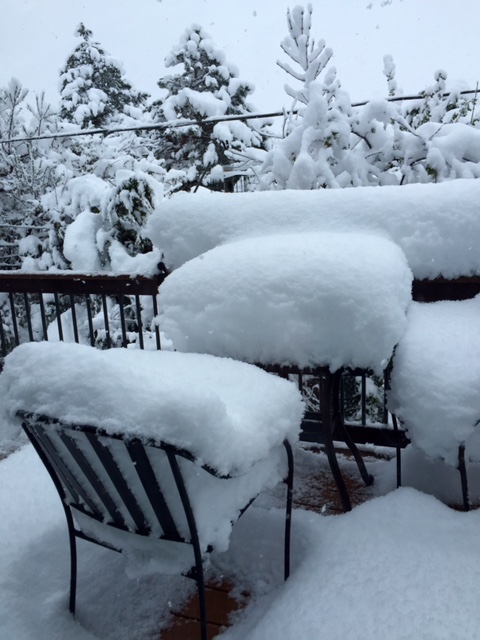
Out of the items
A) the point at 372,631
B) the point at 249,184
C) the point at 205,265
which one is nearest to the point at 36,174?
the point at 249,184

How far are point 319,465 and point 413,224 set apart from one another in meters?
1.28

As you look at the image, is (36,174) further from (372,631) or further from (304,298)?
(372,631)

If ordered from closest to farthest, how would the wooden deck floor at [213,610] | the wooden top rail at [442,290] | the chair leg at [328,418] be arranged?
the wooden deck floor at [213,610]
the chair leg at [328,418]
the wooden top rail at [442,290]

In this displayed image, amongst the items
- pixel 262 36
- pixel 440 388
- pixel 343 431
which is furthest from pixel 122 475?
pixel 262 36

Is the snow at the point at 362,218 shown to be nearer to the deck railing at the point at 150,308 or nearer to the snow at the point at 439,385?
the deck railing at the point at 150,308

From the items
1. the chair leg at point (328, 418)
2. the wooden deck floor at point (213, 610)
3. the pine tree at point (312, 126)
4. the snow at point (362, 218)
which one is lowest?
the wooden deck floor at point (213, 610)

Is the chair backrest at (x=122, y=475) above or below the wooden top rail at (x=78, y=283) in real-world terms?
below

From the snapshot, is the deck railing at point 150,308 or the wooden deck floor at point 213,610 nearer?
the wooden deck floor at point 213,610

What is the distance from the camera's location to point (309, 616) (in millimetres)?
1438

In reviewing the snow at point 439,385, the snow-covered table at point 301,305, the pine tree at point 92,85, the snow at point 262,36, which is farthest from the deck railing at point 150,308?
the pine tree at point 92,85

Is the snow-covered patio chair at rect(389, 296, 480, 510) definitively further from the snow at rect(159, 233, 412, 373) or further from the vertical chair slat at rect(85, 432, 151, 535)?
the vertical chair slat at rect(85, 432, 151, 535)

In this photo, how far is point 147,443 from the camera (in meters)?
1.08

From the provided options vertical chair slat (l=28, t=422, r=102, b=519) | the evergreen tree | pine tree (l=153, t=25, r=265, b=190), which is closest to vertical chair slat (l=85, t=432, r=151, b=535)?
vertical chair slat (l=28, t=422, r=102, b=519)

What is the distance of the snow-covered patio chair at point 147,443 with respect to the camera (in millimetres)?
1095
